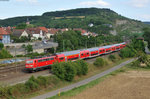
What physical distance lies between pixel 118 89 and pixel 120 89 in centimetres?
35

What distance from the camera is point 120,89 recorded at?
112 feet

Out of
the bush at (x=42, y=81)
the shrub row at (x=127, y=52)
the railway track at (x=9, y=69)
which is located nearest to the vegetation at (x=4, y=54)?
the railway track at (x=9, y=69)

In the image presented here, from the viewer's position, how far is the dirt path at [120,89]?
98.5ft

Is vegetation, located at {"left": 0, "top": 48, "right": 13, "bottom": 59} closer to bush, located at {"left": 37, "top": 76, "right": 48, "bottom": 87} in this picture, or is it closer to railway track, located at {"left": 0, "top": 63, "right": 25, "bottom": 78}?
railway track, located at {"left": 0, "top": 63, "right": 25, "bottom": 78}

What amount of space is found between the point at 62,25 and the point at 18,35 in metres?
84.1

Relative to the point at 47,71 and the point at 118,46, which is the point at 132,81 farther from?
the point at 118,46

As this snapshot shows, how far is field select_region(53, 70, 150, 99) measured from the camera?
30.0 meters

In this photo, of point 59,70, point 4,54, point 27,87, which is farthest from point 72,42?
point 27,87

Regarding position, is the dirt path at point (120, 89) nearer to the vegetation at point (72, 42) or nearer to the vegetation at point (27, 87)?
the vegetation at point (27, 87)

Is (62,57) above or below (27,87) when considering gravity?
above

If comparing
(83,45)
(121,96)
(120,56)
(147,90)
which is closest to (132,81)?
(147,90)

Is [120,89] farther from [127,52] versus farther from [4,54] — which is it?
[127,52]

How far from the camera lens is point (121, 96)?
98.5ft

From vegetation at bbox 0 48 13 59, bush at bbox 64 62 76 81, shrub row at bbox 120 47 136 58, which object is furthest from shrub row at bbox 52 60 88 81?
shrub row at bbox 120 47 136 58
